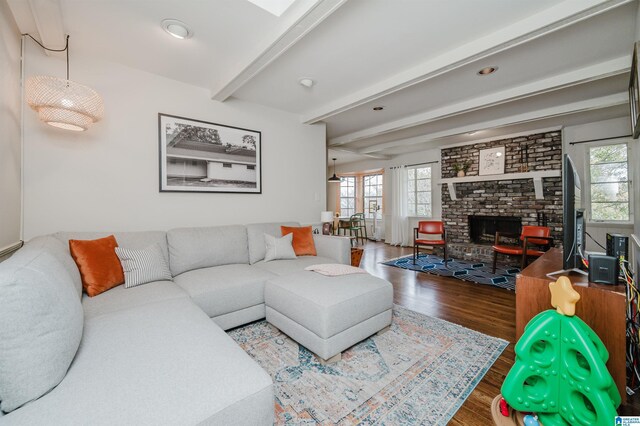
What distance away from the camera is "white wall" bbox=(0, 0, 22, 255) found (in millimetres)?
1781

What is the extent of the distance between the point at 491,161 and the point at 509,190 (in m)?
0.66

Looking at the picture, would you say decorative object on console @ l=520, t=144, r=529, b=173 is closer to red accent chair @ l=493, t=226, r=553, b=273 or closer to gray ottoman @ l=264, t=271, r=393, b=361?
red accent chair @ l=493, t=226, r=553, b=273

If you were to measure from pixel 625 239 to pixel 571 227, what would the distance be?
0.90 feet

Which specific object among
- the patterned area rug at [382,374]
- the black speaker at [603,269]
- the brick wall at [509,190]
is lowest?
the patterned area rug at [382,374]

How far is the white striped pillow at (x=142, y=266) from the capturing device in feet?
6.87

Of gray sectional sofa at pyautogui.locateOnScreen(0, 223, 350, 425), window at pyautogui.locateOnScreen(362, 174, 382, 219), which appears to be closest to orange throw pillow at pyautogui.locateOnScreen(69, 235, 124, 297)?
gray sectional sofa at pyautogui.locateOnScreen(0, 223, 350, 425)

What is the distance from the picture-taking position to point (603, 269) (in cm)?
148

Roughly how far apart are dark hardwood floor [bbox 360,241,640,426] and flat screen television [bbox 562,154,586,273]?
771 millimetres

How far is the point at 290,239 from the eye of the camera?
3.18 m

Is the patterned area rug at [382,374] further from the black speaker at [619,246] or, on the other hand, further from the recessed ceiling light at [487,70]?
the recessed ceiling light at [487,70]

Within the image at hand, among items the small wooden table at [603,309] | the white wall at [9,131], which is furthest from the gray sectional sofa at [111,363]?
the small wooden table at [603,309]

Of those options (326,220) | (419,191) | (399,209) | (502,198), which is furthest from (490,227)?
→ (326,220)

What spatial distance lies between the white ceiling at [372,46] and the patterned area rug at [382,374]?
2.34 metres

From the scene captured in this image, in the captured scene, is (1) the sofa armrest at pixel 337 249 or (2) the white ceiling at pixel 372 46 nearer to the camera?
(2) the white ceiling at pixel 372 46
